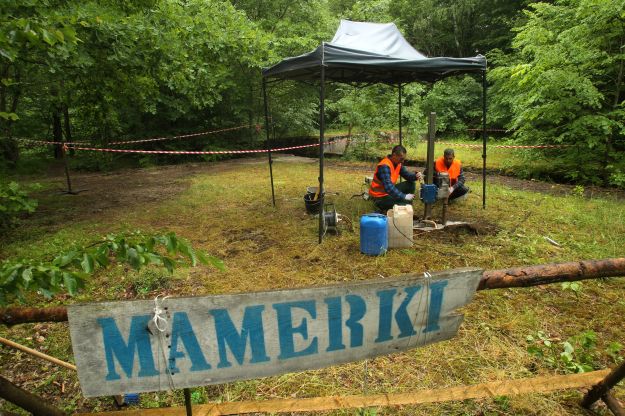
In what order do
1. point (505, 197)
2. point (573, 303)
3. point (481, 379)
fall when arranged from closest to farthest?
point (481, 379)
point (573, 303)
point (505, 197)

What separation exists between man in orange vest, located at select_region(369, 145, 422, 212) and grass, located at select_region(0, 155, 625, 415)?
0.57 meters

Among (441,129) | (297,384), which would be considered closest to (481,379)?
(297,384)

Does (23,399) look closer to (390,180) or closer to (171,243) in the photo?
(171,243)

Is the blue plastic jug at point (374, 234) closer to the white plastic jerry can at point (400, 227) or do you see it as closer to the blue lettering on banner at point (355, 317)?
the white plastic jerry can at point (400, 227)

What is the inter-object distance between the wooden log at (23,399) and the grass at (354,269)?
835mm

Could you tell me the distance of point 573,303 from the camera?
359cm

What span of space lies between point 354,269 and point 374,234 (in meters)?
0.56

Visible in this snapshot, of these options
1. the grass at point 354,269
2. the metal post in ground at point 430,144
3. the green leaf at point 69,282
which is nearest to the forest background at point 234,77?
the green leaf at point 69,282

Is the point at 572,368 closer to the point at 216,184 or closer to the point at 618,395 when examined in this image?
the point at 618,395

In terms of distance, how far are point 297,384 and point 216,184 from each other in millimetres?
7984

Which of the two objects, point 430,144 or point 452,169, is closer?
point 430,144

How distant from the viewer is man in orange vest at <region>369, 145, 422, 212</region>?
5.80 meters

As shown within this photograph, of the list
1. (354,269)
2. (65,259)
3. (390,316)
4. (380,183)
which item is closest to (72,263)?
(65,259)

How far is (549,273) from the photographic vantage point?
73.0 inches
